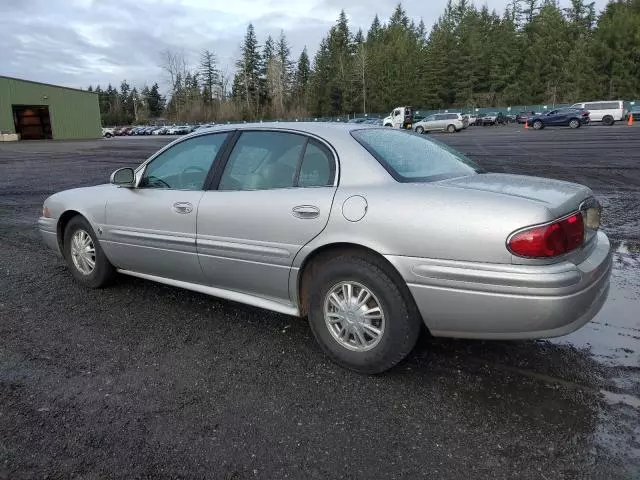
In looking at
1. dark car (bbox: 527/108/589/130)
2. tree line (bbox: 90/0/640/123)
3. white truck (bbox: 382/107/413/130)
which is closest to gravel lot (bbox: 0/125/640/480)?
dark car (bbox: 527/108/589/130)

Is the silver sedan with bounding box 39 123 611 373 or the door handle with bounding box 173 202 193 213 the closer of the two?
the silver sedan with bounding box 39 123 611 373

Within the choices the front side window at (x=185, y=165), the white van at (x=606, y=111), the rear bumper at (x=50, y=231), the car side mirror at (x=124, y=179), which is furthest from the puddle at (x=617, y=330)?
the white van at (x=606, y=111)

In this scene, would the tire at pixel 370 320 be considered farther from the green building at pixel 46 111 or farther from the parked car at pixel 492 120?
the parked car at pixel 492 120

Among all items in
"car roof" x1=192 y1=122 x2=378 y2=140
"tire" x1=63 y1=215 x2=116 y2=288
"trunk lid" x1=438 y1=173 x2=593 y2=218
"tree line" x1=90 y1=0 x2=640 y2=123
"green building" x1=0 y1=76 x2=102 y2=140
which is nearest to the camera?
"trunk lid" x1=438 y1=173 x2=593 y2=218

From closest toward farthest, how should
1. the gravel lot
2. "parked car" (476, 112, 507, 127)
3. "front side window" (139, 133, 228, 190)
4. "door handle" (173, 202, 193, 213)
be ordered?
1. the gravel lot
2. "door handle" (173, 202, 193, 213)
3. "front side window" (139, 133, 228, 190)
4. "parked car" (476, 112, 507, 127)

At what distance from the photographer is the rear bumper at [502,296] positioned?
2.63 m

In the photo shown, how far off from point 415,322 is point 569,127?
137 ft

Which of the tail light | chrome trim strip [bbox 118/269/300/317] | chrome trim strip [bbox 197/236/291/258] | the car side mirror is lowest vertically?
chrome trim strip [bbox 118/269/300/317]

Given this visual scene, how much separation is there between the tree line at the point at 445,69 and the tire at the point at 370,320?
75.7 m

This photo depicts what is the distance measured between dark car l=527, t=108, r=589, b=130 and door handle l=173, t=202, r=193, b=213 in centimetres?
4070

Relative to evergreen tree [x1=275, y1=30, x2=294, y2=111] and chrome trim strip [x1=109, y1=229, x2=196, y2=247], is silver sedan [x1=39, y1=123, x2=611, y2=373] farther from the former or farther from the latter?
evergreen tree [x1=275, y1=30, x2=294, y2=111]

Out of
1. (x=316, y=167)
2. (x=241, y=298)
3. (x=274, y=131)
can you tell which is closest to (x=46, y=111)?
(x=274, y=131)

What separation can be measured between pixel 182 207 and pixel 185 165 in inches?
17.7

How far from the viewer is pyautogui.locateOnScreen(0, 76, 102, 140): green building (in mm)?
47969
